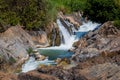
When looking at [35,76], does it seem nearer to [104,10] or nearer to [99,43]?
[99,43]

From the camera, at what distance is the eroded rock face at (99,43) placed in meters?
43.5

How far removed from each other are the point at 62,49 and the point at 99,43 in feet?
22.2

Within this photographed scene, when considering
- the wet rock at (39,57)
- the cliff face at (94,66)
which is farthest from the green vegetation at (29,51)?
the cliff face at (94,66)

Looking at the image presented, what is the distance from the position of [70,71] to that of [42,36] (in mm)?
Answer: 21346

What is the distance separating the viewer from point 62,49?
52.4 m

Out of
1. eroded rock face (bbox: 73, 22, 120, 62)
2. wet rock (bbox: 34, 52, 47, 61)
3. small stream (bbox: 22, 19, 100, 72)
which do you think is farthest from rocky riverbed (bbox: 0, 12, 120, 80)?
wet rock (bbox: 34, 52, 47, 61)

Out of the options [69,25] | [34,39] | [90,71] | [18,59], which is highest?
[69,25]

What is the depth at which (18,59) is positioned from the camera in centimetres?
4375

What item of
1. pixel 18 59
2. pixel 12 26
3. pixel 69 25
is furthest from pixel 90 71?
pixel 69 25

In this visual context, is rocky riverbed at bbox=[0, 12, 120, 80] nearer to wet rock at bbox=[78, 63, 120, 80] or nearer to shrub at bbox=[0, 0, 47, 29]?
wet rock at bbox=[78, 63, 120, 80]

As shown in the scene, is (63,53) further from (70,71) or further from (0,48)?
(70,71)

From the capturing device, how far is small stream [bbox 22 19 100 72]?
42856 mm

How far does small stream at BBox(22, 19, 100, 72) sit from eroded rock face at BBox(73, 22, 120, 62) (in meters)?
1.61

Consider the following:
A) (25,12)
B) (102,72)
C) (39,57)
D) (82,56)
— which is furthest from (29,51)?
(102,72)
